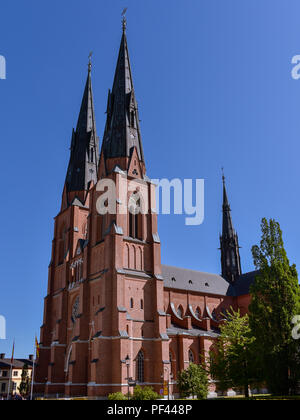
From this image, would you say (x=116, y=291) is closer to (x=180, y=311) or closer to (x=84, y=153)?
(x=180, y=311)

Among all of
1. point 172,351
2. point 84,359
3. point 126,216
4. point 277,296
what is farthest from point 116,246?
point 277,296

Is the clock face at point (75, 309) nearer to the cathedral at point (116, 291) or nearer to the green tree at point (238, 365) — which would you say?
the cathedral at point (116, 291)

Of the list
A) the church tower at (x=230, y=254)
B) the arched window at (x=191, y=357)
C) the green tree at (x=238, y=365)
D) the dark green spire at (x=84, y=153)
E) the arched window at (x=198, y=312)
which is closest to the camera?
the green tree at (x=238, y=365)

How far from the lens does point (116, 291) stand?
41625 mm

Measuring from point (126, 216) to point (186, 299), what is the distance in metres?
20.3

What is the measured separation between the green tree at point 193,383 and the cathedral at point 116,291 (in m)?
1.79

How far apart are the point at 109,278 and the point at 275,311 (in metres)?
19.5

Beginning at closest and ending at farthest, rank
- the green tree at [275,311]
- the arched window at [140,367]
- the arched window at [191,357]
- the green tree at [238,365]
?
the green tree at [275,311]
the green tree at [238,365]
the arched window at [140,367]
the arched window at [191,357]

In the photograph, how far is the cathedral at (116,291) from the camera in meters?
41.2

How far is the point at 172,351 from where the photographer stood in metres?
49.7

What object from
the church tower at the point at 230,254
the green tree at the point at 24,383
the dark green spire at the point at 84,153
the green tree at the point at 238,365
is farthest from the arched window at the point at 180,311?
the green tree at the point at 24,383

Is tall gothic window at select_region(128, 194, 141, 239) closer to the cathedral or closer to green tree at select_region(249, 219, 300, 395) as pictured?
the cathedral
